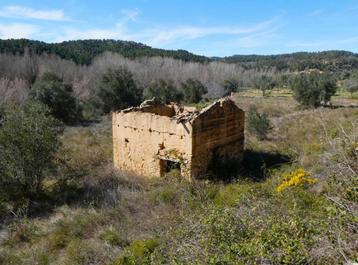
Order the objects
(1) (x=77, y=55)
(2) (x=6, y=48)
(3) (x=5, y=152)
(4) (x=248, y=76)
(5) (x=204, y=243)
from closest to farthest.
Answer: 1. (5) (x=204, y=243)
2. (3) (x=5, y=152)
3. (2) (x=6, y=48)
4. (1) (x=77, y=55)
5. (4) (x=248, y=76)

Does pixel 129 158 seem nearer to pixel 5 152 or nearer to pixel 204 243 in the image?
pixel 5 152

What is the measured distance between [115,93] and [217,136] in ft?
71.8

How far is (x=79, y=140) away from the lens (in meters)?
20.5

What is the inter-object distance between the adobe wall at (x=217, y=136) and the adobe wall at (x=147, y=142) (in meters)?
0.39

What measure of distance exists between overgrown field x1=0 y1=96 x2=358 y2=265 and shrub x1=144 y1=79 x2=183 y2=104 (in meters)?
22.9

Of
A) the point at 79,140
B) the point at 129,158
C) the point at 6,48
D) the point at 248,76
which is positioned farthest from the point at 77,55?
the point at 129,158

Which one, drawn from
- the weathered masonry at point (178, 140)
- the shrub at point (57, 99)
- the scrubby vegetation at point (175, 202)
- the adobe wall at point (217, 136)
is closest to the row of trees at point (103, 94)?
the shrub at point (57, 99)

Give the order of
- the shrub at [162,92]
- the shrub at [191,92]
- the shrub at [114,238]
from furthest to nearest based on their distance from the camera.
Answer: the shrub at [191,92]
the shrub at [162,92]
the shrub at [114,238]

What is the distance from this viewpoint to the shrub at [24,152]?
11.6m

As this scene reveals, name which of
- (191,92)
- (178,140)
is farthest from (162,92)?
(178,140)

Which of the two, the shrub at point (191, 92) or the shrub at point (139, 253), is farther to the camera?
the shrub at point (191, 92)

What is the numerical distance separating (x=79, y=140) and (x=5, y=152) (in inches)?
354

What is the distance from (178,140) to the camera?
481 inches

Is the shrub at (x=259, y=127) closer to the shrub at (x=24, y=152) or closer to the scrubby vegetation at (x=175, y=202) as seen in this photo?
the scrubby vegetation at (x=175, y=202)
